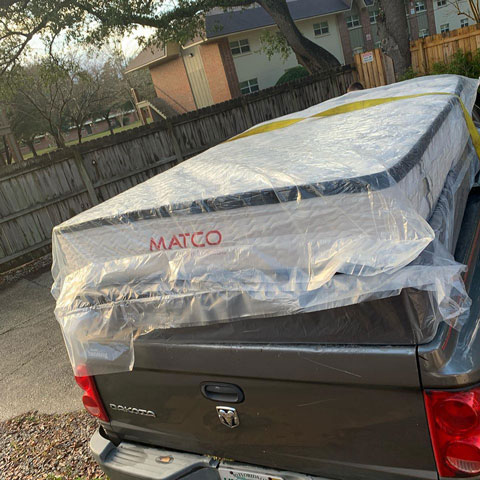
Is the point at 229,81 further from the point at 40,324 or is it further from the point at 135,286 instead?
the point at 135,286

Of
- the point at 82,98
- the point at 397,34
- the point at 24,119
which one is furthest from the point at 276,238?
the point at 24,119

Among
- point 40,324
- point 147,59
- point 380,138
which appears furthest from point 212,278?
point 147,59

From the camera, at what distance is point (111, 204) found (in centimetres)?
222

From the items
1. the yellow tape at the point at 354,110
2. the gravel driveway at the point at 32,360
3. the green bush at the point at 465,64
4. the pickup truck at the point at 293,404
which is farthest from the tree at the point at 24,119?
the pickup truck at the point at 293,404

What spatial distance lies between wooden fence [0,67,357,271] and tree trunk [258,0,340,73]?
267 cm

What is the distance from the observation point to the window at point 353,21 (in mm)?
33031

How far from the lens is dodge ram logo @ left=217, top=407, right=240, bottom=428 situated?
1943mm

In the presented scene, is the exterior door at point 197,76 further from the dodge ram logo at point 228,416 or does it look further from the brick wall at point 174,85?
the dodge ram logo at point 228,416

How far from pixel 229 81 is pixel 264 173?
2823 centimetres

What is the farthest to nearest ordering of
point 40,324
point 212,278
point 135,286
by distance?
point 40,324
point 135,286
point 212,278

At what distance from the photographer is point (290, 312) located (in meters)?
1.69

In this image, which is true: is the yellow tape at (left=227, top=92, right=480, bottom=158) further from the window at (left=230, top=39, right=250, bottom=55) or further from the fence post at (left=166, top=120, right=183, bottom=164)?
the window at (left=230, top=39, right=250, bottom=55)

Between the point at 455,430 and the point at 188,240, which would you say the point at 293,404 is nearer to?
the point at 455,430

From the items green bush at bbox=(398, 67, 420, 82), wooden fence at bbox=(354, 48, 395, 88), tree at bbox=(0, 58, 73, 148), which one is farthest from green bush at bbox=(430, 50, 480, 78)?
tree at bbox=(0, 58, 73, 148)
